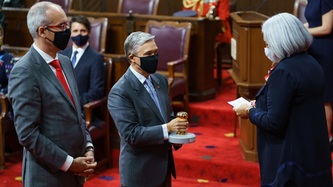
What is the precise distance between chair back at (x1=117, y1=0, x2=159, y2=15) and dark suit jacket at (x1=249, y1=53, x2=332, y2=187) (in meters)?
4.57

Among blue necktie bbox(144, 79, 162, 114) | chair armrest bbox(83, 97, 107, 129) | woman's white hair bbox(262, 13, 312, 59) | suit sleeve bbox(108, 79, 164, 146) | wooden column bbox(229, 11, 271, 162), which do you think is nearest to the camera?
woman's white hair bbox(262, 13, 312, 59)

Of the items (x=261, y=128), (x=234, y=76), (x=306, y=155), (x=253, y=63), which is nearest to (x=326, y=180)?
(x=306, y=155)

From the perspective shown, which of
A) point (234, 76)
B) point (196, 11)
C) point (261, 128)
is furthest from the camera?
point (196, 11)

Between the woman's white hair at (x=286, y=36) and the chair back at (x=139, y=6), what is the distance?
180 inches

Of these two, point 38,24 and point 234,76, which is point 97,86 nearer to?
point 234,76

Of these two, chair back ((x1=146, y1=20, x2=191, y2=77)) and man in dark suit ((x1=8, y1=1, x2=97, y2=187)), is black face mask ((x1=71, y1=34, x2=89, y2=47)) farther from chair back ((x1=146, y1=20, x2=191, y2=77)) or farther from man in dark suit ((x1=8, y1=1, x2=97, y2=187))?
man in dark suit ((x1=8, y1=1, x2=97, y2=187))

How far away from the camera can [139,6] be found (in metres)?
7.96

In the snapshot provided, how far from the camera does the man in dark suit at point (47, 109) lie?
10.1 ft

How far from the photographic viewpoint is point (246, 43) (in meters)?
5.40

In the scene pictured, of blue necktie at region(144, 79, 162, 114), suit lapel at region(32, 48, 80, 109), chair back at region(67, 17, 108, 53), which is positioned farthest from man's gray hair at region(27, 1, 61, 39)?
chair back at region(67, 17, 108, 53)

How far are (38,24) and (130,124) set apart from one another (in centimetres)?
73

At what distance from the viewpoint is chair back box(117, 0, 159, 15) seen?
308 inches

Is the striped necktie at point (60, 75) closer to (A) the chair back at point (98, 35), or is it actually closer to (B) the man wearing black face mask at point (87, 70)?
(B) the man wearing black face mask at point (87, 70)

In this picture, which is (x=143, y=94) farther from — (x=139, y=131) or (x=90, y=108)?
(x=90, y=108)
